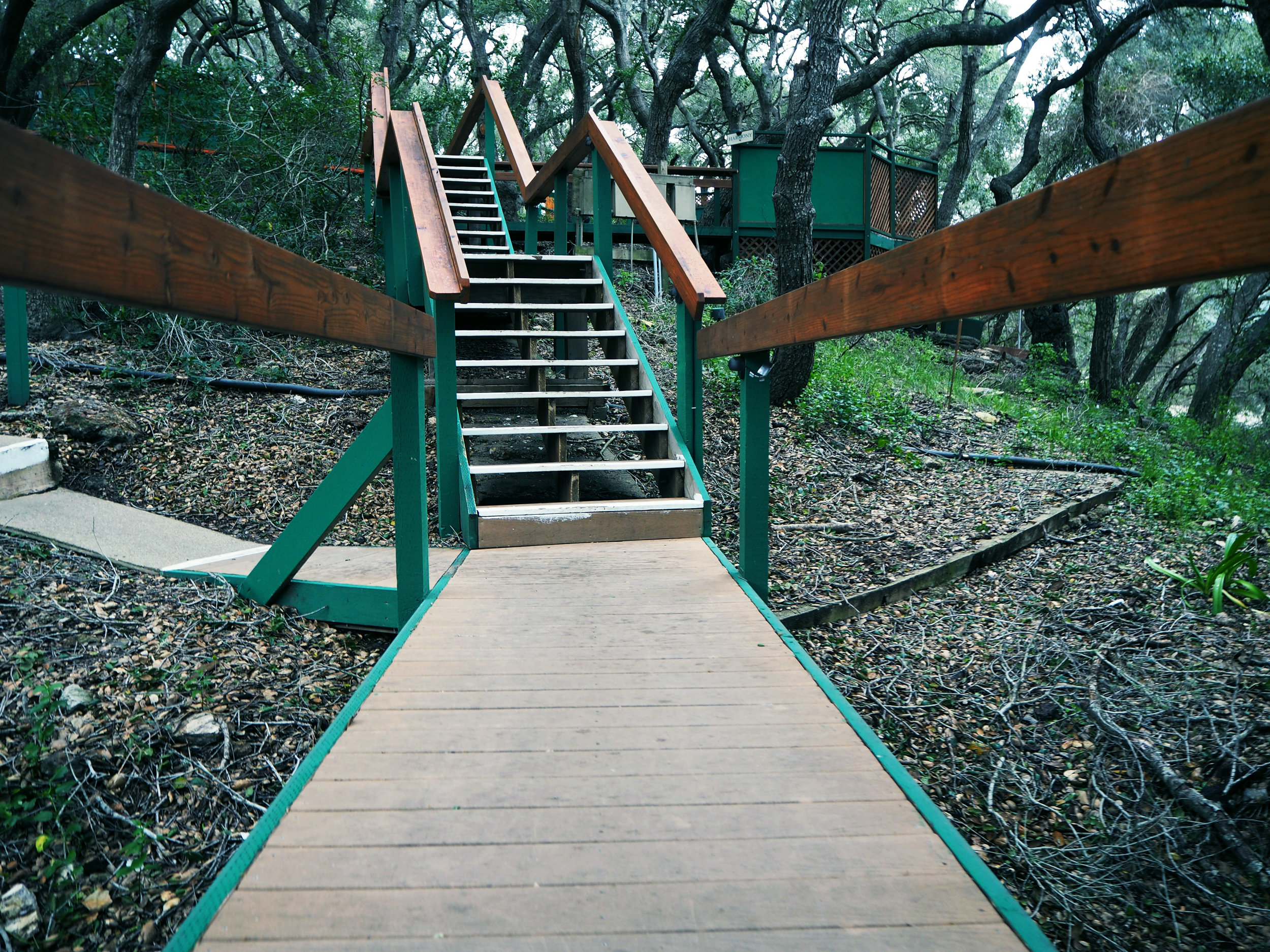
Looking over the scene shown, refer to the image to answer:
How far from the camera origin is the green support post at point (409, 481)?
2879mm

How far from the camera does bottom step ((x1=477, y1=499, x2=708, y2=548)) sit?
380cm

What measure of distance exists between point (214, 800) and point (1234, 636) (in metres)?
3.52

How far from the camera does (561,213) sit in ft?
20.4

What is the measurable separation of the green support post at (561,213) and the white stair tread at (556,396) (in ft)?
6.28

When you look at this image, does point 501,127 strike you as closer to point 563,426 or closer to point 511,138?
point 511,138

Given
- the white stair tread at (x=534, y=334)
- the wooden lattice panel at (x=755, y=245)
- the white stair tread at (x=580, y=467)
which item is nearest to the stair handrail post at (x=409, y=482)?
the white stair tread at (x=580, y=467)

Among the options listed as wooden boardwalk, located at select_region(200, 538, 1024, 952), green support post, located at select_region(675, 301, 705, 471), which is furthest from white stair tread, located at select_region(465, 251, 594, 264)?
wooden boardwalk, located at select_region(200, 538, 1024, 952)

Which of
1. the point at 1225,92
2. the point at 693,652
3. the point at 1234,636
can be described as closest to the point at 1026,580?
the point at 1234,636

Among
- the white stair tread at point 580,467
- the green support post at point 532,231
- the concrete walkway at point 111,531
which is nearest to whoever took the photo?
the concrete walkway at point 111,531

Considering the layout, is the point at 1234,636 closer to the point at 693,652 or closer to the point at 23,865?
the point at 693,652

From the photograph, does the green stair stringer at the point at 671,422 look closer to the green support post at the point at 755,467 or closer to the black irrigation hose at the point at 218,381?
the green support post at the point at 755,467

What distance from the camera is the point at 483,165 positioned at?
8.75 m

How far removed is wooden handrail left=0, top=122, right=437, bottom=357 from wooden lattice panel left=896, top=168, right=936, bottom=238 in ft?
46.8

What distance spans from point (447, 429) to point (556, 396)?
68 cm
